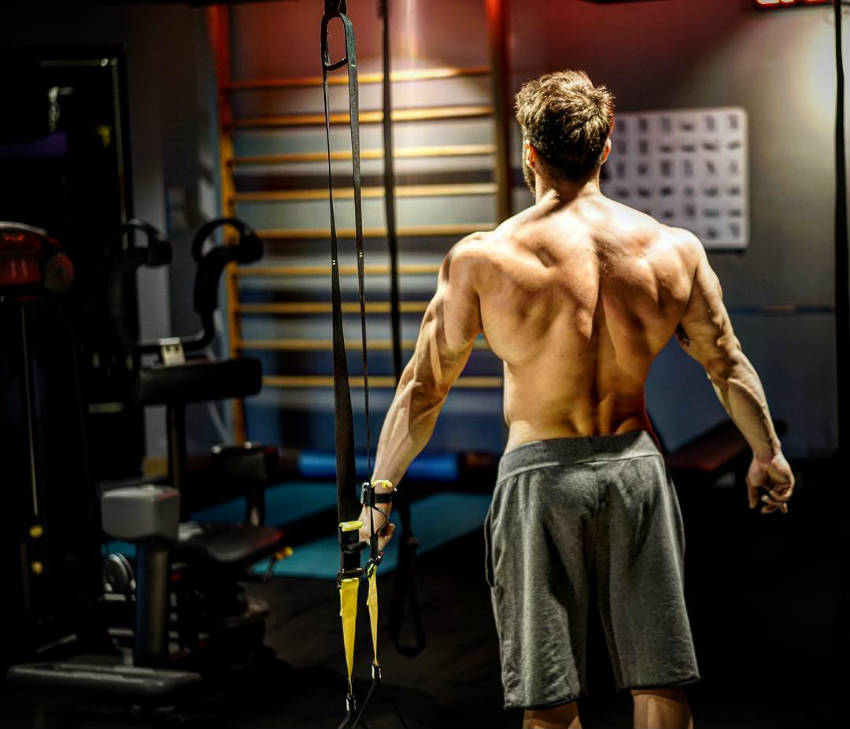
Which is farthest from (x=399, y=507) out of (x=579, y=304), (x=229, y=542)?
(x=579, y=304)

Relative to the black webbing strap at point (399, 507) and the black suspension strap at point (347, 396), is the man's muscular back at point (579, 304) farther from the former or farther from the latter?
the black webbing strap at point (399, 507)

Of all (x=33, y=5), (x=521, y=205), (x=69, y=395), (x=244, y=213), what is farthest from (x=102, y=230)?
(x=69, y=395)

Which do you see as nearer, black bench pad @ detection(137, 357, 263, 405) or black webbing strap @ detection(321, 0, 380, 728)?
black webbing strap @ detection(321, 0, 380, 728)

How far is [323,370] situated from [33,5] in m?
2.39

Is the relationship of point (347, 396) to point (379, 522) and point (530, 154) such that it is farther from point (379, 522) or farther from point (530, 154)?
point (530, 154)

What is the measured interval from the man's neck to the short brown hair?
→ 1cm

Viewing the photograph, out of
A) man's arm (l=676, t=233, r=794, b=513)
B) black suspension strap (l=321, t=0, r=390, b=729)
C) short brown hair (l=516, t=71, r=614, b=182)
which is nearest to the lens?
black suspension strap (l=321, t=0, r=390, b=729)

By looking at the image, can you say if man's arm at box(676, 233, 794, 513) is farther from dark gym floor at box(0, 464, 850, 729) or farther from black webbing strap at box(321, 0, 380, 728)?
black webbing strap at box(321, 0, 380, 728)

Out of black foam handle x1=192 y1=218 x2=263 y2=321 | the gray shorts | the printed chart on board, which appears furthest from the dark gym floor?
the printed chart on board

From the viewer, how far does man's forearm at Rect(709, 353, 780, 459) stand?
83.9 inches

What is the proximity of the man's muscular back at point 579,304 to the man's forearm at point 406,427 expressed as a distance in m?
0.16

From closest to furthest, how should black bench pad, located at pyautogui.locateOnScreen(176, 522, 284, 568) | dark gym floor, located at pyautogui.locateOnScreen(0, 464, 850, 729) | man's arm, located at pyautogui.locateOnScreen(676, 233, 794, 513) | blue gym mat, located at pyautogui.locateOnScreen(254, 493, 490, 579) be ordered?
man's arm, located at pyautogui.locateOnScreen(676, 233, 794, 513) → dark gym floor, located at pyautogui.locateOnScreen(0, 464, 850, 729) → black bench pad, located at pyautogui.locateOnScreen(176, 522, 284, 568) → blue gym mat, located at pyautogui.locateOnScreen(254, 493, 490, 579)

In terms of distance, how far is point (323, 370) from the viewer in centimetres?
612

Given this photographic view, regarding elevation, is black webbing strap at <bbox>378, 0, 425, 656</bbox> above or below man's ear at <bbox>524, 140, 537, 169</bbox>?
below
